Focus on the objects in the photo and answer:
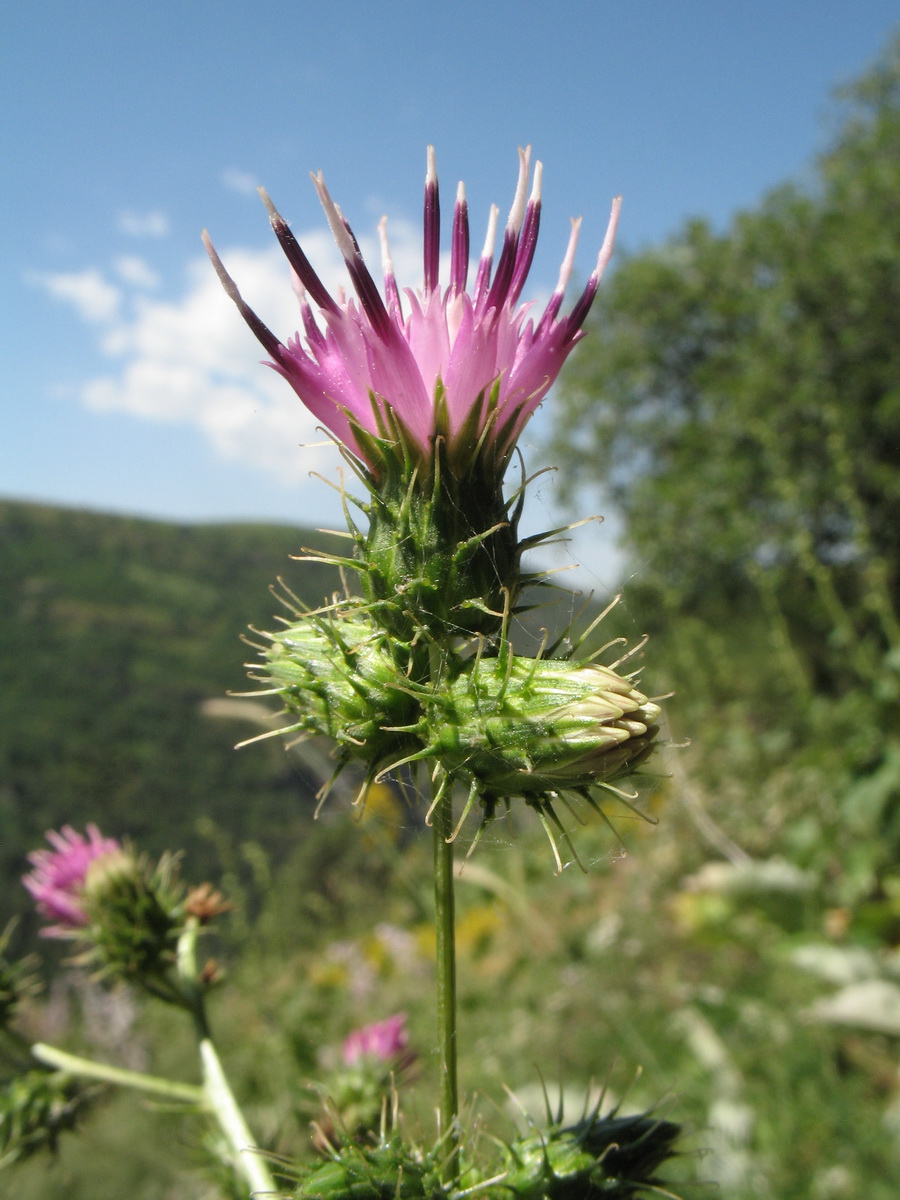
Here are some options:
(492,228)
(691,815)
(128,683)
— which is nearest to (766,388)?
A: (691,815)

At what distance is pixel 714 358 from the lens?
22.4 metres

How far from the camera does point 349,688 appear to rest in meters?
1.73

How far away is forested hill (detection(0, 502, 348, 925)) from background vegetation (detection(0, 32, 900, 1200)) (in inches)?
10.1

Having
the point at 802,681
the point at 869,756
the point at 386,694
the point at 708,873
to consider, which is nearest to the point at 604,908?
the point at 708,873

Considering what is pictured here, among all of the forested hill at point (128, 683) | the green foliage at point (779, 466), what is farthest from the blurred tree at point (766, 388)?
the forested hill at point (128, 683)

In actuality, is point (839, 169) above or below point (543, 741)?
above

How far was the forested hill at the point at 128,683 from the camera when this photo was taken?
29.0 m

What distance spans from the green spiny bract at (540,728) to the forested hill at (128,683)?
56.5ft

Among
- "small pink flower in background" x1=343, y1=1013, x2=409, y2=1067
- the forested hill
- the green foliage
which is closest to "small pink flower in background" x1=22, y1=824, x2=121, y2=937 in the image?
"small pink flower in background" x1=343, y1=1013, x2=409, y2=1067

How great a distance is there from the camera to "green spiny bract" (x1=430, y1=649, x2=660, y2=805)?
1.51 meters

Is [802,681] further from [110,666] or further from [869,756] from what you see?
[110,666]

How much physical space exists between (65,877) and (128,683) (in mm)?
41254

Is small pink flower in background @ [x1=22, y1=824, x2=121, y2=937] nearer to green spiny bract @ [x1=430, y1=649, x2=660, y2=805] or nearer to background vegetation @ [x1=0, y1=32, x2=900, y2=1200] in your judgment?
background vegetation @ [x1=0, y1=32, x2=900, y2=1200]

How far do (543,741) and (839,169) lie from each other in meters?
24.0
